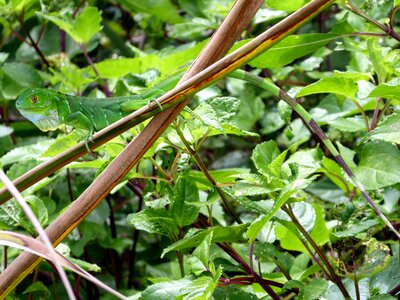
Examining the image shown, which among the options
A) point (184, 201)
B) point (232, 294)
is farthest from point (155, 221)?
point (232, 294)

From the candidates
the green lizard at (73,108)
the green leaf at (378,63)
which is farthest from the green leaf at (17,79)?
the green leaf at (378,63)

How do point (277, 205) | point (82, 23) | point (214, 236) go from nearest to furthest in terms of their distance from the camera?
1. point (277, 205)
2. point (214, 236)
3. point (82, 23)

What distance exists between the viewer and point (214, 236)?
948 millimetres

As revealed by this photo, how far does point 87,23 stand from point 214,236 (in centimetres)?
88

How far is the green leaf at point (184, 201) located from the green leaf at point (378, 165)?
0.24 m

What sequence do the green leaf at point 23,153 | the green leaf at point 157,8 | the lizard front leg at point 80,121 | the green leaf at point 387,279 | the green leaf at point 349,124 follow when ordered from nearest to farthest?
the green leaf at point 387,279
the lizard front leg at point 80,121
the green leaf at point 349,124
the green leaf at point 23,153
the green leaf at point 157,8

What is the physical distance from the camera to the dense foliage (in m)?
0.94

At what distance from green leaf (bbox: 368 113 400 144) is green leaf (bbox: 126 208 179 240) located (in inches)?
12.4

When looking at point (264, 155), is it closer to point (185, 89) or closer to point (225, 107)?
point (225, 107)

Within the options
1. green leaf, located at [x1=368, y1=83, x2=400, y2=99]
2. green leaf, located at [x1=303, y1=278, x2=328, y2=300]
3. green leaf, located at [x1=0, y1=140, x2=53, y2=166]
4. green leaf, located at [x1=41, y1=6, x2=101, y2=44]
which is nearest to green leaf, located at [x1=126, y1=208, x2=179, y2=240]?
green leaf, located at [x1=303, y1=278, x2=328, y2=300]

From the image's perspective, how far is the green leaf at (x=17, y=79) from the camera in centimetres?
171

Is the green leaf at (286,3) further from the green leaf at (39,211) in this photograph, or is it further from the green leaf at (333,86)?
the green leaf at (39,211)

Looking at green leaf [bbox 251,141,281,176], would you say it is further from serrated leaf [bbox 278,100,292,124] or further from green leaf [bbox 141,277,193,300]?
green leaf [bbox 141,277,193,300]

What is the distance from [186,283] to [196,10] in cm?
136
